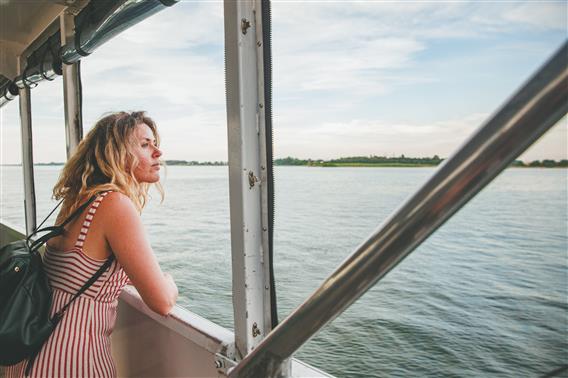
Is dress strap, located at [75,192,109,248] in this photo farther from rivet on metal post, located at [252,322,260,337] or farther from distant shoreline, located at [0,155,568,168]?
rivet on metal post, located at [252,322,260,337]

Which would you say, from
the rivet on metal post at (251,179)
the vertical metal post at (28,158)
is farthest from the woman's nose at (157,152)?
the vertical metal post at (28,158)

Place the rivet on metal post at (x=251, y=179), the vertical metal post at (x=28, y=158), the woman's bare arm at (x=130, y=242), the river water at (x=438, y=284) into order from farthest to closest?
the vertical metal post at (x=28, y=158), the river water at (x=438, y=284), the rivet on metal post at (x=251, y=179), the woman's bare arm at (x=130, y=242)

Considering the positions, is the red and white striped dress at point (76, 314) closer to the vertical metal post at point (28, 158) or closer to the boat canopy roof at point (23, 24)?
the boat canopy roof at point (23, 24)

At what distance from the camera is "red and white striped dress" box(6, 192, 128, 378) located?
140cm

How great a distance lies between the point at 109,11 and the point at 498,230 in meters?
8.14

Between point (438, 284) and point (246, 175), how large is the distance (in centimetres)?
615

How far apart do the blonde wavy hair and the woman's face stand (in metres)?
0.02

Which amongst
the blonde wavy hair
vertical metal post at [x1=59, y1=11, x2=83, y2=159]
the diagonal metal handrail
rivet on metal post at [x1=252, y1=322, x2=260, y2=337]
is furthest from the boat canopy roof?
the diagonal metal handrail

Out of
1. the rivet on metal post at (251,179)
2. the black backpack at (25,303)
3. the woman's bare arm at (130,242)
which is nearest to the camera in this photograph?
the black backpack at (25,303)

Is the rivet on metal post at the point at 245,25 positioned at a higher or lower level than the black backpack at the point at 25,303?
higher

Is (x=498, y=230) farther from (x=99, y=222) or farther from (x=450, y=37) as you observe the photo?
(x=99, y=222)

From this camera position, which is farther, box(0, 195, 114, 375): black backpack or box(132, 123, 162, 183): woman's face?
box(132, 123, 162, 183): woman's face

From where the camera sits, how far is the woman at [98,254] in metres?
1.39

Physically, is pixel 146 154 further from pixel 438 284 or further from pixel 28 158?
pixel 438 284
